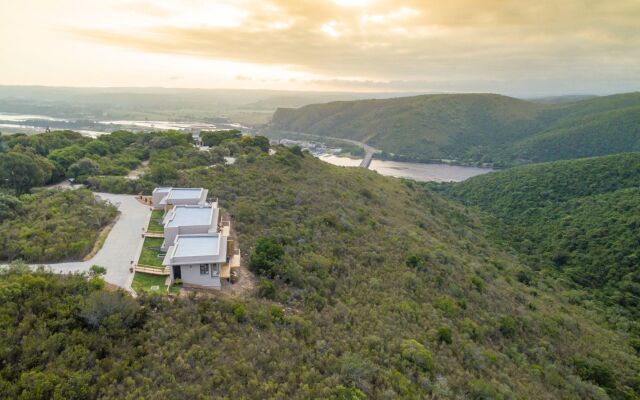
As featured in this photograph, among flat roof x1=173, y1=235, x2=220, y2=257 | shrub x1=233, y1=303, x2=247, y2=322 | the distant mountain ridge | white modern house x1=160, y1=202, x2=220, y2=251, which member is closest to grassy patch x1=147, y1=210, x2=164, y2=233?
white modern house x1=160, y1=202, x2=220, y2=251

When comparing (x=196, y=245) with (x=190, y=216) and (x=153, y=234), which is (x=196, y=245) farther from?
(x=153, y=234)

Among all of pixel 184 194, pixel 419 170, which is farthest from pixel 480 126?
pixel 184 194

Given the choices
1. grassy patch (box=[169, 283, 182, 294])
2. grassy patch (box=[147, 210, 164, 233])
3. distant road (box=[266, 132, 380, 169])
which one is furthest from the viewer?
distant road (box=[266, 132, 380, 169])

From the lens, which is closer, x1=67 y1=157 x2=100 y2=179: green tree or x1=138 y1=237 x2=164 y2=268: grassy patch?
x1=138 y1=237 x2=164 y2=268: grassy patch

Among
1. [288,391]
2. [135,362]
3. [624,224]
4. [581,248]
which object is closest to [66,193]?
[135,362]

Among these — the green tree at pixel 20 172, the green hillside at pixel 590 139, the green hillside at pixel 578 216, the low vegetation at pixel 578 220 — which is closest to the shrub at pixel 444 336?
the low vegetation at pixel 578 220

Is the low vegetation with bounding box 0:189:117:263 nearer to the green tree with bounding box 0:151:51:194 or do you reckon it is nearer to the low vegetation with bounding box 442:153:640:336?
the green tree with bounding box 0:151:51:194
